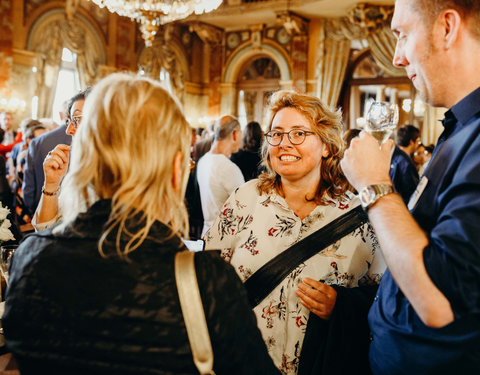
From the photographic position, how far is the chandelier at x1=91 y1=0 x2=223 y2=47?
7.27m

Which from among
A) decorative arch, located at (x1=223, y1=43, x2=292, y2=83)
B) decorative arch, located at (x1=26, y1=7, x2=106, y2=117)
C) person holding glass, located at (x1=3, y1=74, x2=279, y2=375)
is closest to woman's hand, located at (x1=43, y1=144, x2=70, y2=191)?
person holding glass, located at (x1=3, y1=74, x2=279, y2=375)

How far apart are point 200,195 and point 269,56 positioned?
9.63 meters

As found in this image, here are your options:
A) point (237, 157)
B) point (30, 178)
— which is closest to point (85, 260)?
point (30, 178)

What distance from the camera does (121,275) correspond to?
1080mm

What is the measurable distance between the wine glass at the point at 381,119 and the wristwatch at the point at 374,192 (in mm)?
302

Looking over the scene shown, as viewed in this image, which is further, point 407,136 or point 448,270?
point 407,136

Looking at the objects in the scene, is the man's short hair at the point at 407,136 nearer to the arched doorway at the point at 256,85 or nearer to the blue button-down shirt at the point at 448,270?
the blue button-down shirt at the point at 448,270

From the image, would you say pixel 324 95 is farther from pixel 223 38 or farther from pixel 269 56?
pixel 223 38

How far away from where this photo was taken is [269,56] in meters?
13.4

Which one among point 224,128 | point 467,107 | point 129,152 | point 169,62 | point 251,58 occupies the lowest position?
point 129,152

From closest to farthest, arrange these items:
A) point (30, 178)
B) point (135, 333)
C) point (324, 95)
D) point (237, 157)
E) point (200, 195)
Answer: point (135, 333)
point (30, 178)
point (200, 195)
point (237, 157)
point (324, 95)

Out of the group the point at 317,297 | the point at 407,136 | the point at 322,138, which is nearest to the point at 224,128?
the point at 407,136

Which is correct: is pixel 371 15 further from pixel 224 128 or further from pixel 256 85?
pixel 224 128

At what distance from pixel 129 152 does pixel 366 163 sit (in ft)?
2.14
